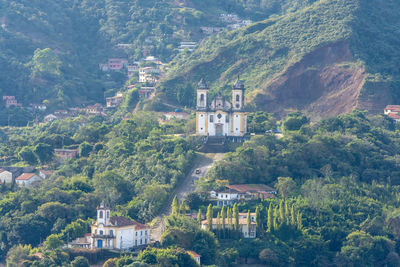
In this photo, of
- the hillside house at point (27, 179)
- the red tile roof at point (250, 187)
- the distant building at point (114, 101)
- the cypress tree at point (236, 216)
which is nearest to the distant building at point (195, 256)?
the cypress tree at point (236, 216)

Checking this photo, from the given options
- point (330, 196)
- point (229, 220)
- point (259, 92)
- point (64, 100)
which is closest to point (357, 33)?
point (259, 92)

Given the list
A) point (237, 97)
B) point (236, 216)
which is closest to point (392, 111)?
point (237, 97)

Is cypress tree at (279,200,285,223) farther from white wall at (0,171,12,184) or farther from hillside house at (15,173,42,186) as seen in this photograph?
white wall at (0,171,12,184)

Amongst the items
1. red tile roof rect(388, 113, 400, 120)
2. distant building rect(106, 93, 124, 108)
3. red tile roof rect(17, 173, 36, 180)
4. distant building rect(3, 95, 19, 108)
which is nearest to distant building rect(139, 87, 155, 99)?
distant building rect(106, 93, 124, 108)

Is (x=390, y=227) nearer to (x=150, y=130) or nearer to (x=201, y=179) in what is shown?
(x=201, y=179)

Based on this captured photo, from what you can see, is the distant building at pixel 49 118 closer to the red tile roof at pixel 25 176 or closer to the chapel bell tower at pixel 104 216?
the red tile roof at pixel 25 176

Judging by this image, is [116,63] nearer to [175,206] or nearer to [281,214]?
[175,206]

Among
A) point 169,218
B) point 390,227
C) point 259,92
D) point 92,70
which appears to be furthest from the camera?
point 92,70
